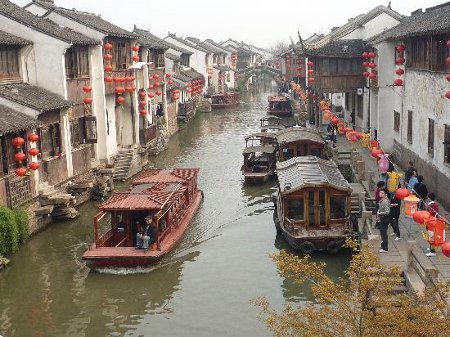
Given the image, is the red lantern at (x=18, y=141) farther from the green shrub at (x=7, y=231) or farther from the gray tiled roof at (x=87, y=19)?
the gray tiled roof at (x=87, y=19)

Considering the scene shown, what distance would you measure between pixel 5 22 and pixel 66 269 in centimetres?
1309

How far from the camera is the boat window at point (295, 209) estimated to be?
2125cm

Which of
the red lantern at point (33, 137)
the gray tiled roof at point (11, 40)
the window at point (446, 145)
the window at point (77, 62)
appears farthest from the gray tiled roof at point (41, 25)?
the window at point (446, 145)

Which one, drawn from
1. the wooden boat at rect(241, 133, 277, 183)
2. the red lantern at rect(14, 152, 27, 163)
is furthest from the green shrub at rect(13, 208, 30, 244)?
the wooden boat at rect(241, 133, 277, 183)

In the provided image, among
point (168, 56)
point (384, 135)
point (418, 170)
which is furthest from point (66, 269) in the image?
point (168, 56)

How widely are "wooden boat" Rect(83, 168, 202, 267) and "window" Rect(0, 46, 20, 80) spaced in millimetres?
7433

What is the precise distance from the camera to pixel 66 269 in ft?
66.3

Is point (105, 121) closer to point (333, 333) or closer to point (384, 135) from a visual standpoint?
point (384, 135)

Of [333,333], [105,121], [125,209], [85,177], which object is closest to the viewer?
[333,333]

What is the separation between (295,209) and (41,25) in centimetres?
1535

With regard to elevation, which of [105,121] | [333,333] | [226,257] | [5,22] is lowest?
Answer: [226,257]

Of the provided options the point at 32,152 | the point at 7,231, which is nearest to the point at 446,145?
the point at 32,152

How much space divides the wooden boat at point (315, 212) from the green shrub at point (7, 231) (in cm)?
942

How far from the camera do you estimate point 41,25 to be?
27797mm
